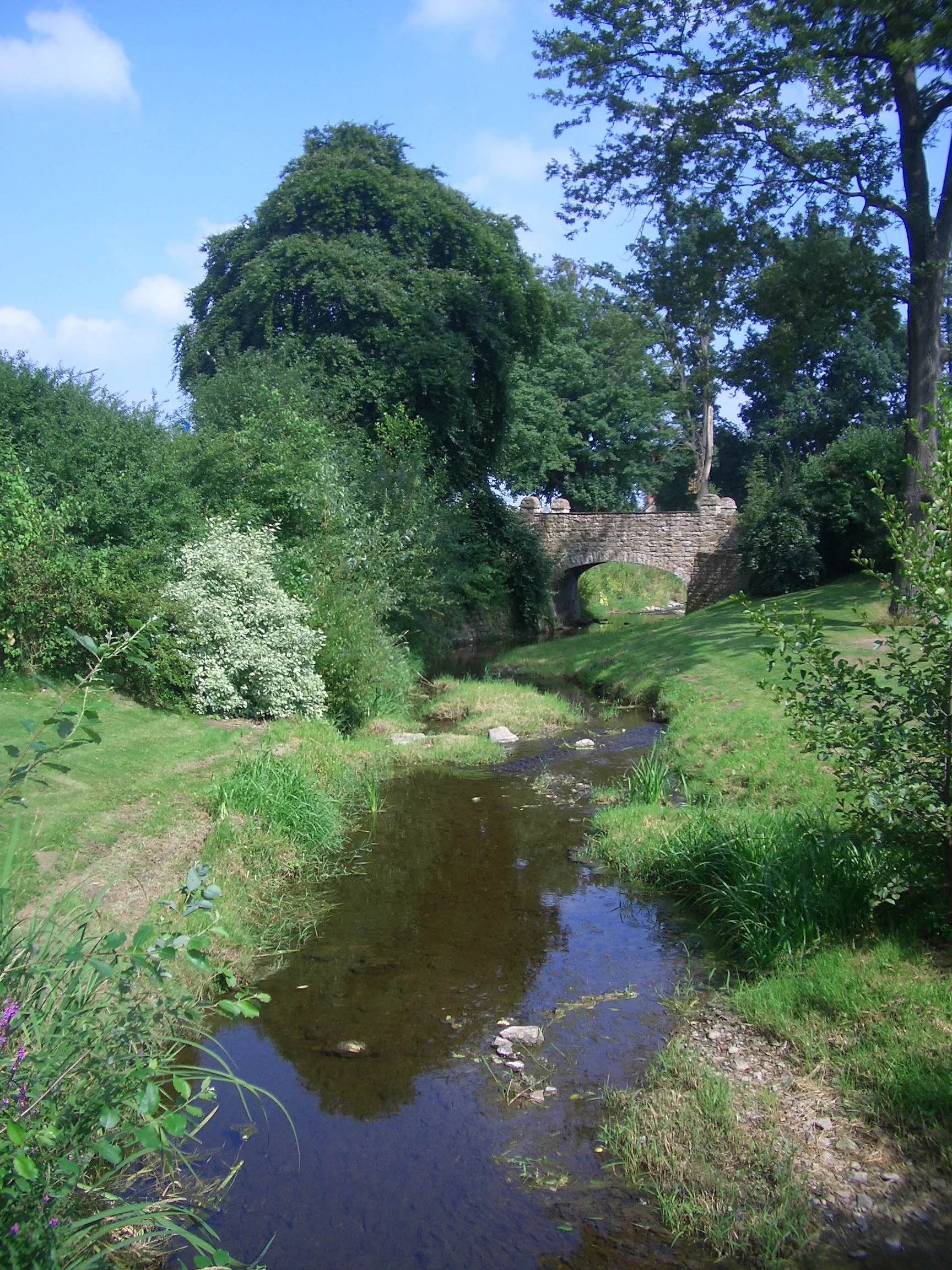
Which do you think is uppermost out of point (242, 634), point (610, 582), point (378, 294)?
point (378, 294)

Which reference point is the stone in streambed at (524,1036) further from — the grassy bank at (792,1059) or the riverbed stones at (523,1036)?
the grassy bank at (792,1059)

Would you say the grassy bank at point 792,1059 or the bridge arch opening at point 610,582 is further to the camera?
the bridge arch opening at point 610,582

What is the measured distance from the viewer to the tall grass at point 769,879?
21.3 feet

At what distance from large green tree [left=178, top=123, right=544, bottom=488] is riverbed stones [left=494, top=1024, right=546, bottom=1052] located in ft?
64.9

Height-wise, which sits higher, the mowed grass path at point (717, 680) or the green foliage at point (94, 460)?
the green foliage at point (94, 460)

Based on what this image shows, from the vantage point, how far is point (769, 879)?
7062 millimetres

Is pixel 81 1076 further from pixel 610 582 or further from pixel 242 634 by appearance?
pixel 610 582

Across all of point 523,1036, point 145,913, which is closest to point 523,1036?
point 523,1036

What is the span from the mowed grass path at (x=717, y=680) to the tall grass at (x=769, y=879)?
2.67ft

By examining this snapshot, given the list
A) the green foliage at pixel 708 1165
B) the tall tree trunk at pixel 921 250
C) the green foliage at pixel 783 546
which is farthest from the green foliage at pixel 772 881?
the green foliage at pixel 783 546

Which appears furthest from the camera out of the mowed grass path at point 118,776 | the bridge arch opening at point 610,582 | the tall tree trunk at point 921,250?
the bridge arch opening at point 610,582

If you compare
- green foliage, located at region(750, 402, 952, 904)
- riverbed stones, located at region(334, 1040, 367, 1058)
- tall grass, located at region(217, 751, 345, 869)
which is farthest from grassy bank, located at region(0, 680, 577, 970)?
green foliage, located at region(750, 402, 952, 904)

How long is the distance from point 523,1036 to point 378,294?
2278cm

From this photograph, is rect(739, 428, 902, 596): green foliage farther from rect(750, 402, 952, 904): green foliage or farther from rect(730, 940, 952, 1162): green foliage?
rect(730, 940, 952, 1162): green foliage
